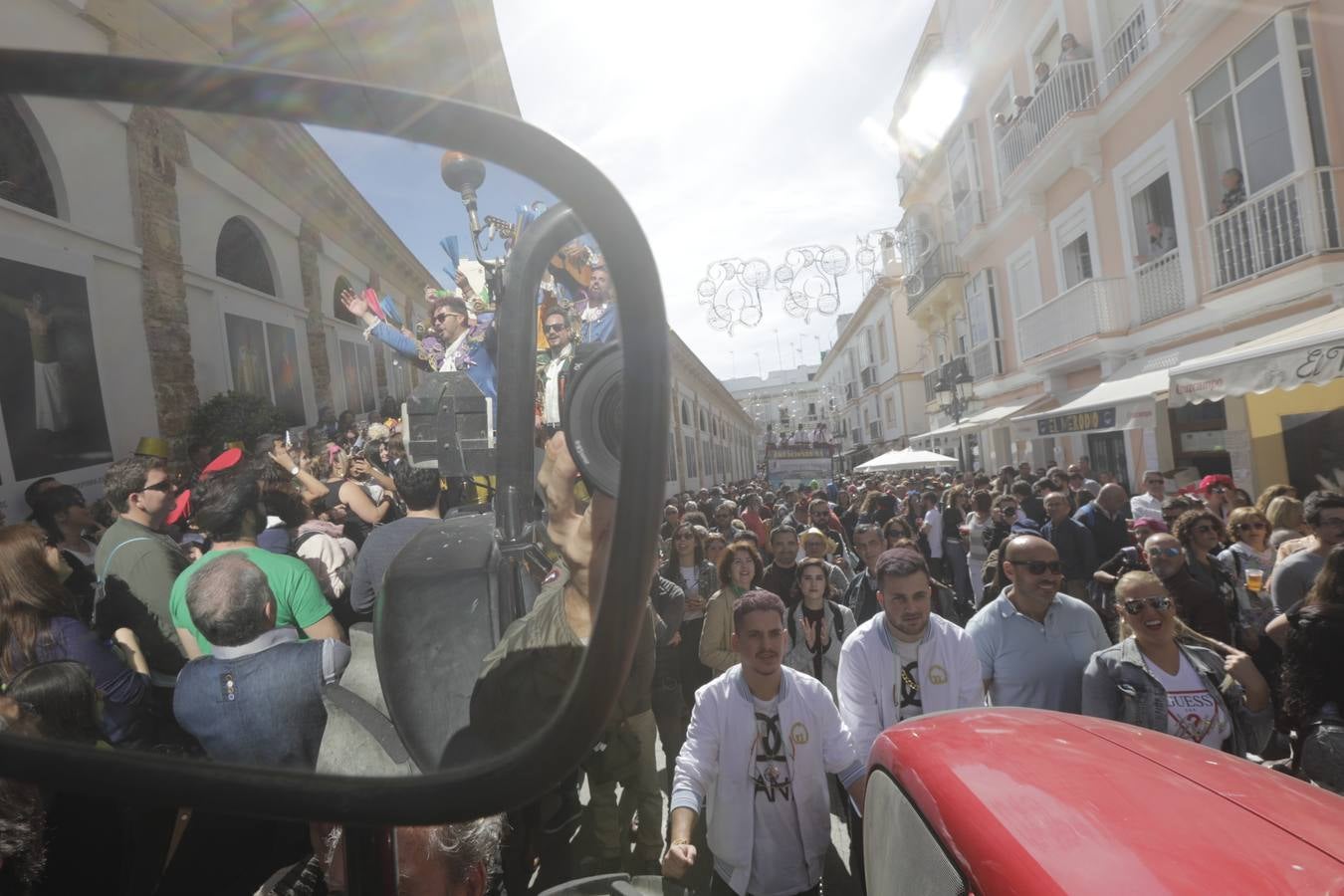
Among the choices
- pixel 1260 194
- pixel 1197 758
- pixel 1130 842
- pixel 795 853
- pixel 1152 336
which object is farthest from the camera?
pixel 1152 336

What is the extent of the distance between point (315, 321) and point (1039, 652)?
3.68 metres

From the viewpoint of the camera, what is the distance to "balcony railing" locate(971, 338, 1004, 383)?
20.9 metres

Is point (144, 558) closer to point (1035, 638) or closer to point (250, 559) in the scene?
point (250, 559)

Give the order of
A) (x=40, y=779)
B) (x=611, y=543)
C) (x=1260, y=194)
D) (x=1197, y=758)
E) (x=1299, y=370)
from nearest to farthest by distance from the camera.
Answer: (x=611, y=543) < (x=40, y=779) < (x=1197, y=758) < (x=1299, y=370) < (x=1260, y=194)

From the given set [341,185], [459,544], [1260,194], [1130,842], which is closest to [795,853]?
[1130,842]

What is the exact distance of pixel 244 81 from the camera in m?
0.65

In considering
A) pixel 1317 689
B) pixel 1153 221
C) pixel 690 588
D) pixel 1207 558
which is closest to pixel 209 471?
pixel 1317 689

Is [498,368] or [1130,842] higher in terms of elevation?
[498,368]

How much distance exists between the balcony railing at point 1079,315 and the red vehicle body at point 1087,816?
1428cm

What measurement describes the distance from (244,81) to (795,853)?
3.18 m

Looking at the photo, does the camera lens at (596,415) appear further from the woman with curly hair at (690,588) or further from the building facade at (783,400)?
the building facade at (783,400)

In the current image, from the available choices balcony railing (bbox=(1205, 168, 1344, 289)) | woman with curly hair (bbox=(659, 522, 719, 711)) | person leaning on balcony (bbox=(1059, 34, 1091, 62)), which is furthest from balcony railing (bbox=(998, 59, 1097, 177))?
woman with curly hair (bbox=(659, 522, 719, 711))

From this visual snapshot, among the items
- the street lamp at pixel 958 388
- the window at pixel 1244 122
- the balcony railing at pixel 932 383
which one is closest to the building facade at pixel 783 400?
the balcony railing at pixel 932 383

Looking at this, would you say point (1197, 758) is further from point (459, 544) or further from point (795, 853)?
point (795, 853)
